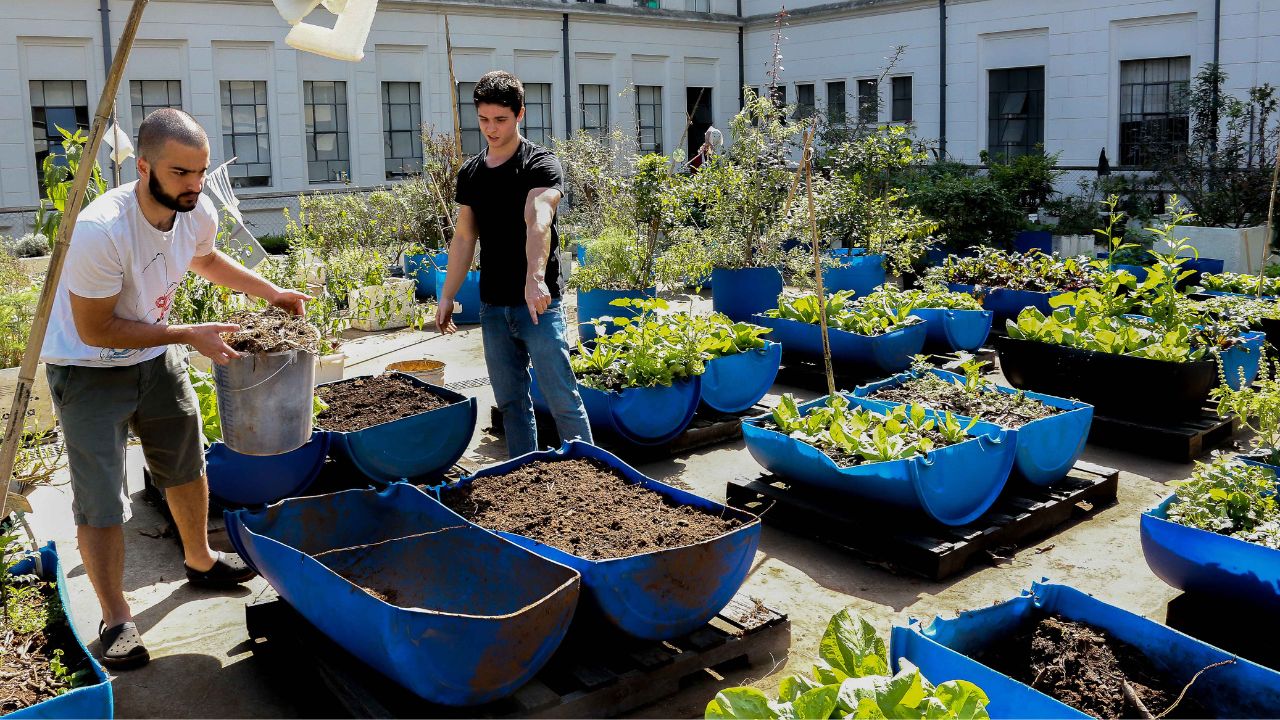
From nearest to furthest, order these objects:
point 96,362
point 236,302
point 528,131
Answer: point 96,362 < point 236,302 < point 528,131

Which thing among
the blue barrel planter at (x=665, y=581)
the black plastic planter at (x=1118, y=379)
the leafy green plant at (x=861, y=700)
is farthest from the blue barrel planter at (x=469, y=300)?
the leafy green plant at (x=861, y=700)

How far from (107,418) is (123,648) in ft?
2.66

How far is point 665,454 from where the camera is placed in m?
6.31

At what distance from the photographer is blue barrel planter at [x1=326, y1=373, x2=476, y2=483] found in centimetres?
529

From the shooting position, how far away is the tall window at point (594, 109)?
22.1 metres

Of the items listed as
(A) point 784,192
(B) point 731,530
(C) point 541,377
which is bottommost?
(B) point 731,530

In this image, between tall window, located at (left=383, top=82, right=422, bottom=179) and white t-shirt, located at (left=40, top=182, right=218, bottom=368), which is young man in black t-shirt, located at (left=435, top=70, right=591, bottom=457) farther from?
tall window, located at (left=383, top=82, right=422, bottom=179)

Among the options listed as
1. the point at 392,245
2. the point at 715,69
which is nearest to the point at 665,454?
the point at 392,245

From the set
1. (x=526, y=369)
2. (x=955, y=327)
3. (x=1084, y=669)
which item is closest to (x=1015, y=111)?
(x=955, y=327)

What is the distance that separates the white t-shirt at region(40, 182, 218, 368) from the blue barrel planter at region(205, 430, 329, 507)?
1.19 metres

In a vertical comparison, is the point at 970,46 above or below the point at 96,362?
above

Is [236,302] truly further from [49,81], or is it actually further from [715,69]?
[715,69]

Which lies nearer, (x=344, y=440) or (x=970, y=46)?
(x=344, y=440)

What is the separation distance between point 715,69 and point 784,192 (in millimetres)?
14698
